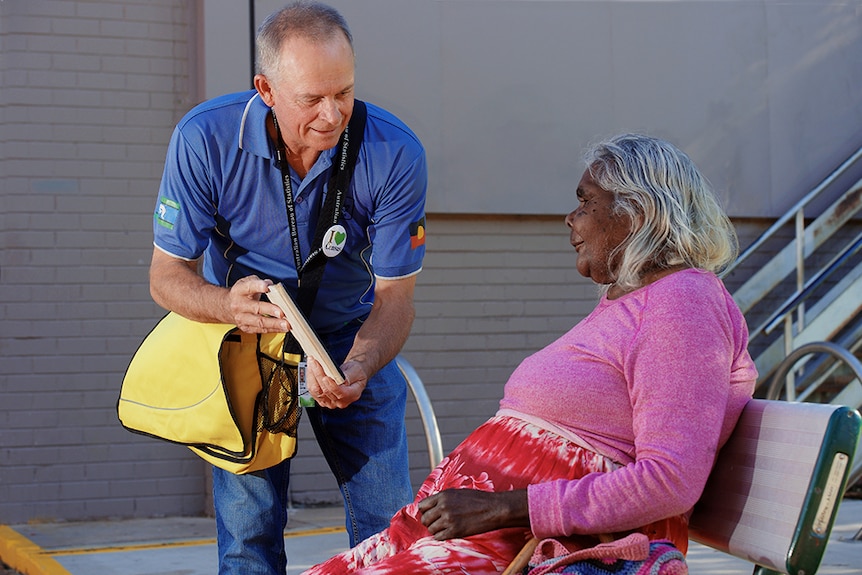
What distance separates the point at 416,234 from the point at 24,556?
10.2 ft

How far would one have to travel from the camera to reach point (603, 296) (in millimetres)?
2734

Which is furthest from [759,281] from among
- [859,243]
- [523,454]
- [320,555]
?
[523,454]

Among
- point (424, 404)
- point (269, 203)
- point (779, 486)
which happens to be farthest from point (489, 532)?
point (424, 404)

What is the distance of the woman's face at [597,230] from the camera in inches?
101

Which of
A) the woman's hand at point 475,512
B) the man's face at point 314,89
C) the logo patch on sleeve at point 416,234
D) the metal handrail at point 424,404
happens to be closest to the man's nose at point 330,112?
the man's face at point 314,89

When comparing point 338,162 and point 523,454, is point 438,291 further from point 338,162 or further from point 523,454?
point 523,454

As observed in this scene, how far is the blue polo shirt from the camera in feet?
10.3

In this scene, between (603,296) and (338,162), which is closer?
(603,296)

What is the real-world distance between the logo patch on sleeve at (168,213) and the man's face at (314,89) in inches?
14.7

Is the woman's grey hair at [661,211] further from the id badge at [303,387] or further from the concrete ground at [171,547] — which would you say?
the concrete ground at [171,547]

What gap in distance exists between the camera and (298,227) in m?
3.20

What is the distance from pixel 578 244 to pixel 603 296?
6.5 inches

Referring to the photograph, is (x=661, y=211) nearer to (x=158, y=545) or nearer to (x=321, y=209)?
(x=321, y=209)

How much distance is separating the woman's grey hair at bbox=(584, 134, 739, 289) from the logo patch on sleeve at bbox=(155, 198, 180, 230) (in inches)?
47.0
